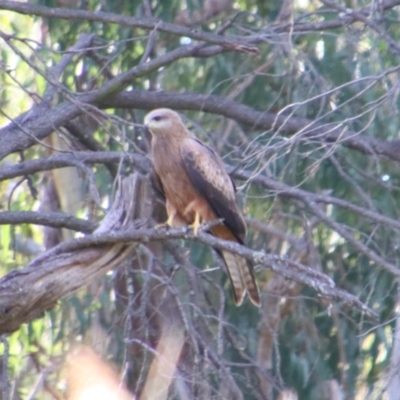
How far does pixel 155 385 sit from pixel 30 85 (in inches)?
125

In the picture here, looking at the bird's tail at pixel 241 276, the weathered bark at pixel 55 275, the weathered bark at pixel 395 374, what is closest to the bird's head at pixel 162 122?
the bird's tail at pixel 241 276

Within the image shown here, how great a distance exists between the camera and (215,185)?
556 centimetres

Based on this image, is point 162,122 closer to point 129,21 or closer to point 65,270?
point 129,21

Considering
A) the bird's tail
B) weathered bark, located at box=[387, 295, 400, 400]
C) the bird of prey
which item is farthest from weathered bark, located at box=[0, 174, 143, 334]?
weathered bark, located at box=[387, 295, 400, 400]

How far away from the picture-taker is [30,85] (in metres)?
7.92

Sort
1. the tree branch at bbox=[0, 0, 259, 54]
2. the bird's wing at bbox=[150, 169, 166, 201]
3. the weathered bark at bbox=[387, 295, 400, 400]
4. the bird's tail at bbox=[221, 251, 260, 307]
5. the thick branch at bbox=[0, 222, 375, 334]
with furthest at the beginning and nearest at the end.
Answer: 1. the bird's wing at bbox=[150, 169, 166, 201]
2. the bird's tail at bbox=[221, 251, 260, 307]
3. the tree branch at bbox=[0, 0, 259, 54]
4. the weathered bark at bbox=[387, 295, 400, 400]
5. the thick branch at bbox=[0, 222, 375, 334]

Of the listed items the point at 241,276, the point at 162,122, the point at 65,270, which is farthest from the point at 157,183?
the point at 65,270

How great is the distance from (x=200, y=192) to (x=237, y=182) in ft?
4.59

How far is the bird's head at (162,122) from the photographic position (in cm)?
573

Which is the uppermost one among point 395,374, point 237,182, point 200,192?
point 200,192

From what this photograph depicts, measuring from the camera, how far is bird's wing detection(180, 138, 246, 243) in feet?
18.2

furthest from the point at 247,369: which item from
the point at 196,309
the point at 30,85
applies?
the point at 30,85

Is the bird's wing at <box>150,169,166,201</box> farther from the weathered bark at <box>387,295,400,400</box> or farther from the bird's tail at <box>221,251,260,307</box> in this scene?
the weathered bark at <box>387,295,400,400</box>

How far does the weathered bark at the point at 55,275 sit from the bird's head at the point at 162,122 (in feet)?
3.50
